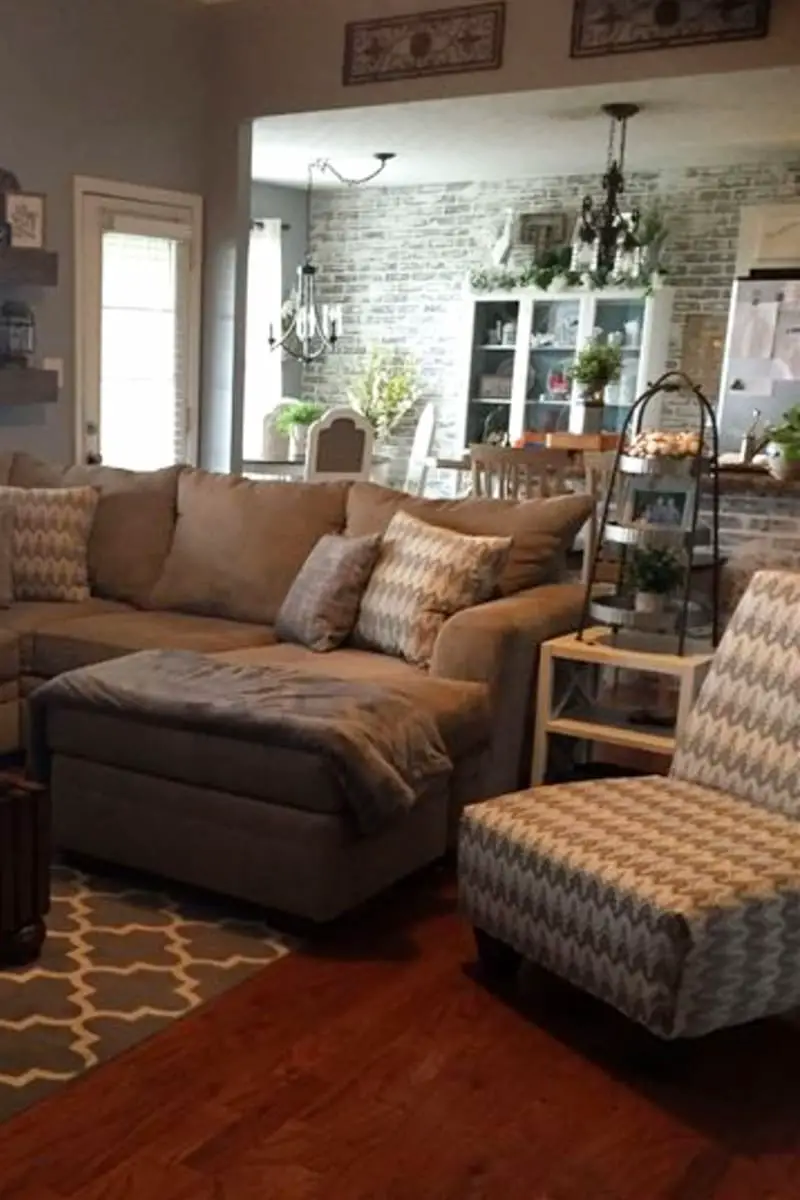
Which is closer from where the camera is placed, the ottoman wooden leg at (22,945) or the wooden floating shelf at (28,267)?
the ottoman wooden leg at (22,945)

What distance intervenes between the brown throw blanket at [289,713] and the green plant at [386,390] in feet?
19.1

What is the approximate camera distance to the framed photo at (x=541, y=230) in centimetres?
815

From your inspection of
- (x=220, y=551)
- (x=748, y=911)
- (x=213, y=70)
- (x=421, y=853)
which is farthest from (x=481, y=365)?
(x=748, y=911)

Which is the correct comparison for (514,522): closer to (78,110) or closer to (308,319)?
(78,110)

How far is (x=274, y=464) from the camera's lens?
734cm

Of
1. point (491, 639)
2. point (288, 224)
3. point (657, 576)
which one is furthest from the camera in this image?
point (288, 224)

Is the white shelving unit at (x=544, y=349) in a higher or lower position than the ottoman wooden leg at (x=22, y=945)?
higher

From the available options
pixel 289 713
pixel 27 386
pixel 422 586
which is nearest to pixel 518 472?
pixel 422 586

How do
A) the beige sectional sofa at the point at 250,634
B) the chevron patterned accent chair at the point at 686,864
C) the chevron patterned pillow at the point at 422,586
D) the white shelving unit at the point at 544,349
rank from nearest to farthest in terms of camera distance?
the chevron patterned accent chair at the point at 686,864, the beige sectional sofa at the point at 250,634, the chevron patterned pillow at the point at 422,586, the white shelving unit at the point at 544,349

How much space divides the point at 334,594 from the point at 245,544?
0.54 metres

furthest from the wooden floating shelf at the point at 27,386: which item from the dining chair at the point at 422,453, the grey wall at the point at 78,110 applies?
the dining chair at the point at 422,453

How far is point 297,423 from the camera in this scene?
8289mm

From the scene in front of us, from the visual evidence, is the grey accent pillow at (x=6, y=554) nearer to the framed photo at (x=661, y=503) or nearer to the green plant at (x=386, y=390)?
the framed photo at (x=661, y=503)

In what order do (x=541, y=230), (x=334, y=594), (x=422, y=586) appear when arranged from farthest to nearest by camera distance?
1. (x=541, y=230)
2. (x=334, y=594)
3. (x=422, y=586)
